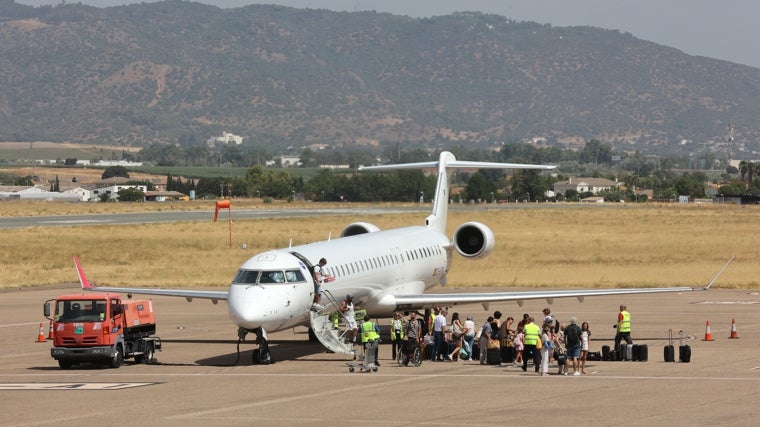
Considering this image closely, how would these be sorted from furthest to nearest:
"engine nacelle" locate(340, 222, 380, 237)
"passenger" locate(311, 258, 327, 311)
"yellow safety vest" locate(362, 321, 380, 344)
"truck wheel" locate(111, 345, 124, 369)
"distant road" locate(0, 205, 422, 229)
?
"distant road" locate(0, 205, 422, 229), "engine nacelle" locate(340, 222, 380, 237), "passenger" locate(311, 258, 327, 311), "truck wheel" locate(111, 345, 124, 369), "yellow safety vest" locate(362, 321, 380, 344)

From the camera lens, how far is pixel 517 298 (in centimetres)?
3806

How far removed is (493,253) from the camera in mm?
→ 75562

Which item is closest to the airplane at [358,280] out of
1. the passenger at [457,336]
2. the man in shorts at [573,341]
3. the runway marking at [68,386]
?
the passenger at [457,336]

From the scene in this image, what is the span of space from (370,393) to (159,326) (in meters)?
18.5

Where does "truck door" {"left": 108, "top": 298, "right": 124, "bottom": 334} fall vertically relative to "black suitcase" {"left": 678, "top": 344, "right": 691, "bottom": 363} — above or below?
above

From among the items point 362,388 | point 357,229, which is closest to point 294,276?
point 362,388

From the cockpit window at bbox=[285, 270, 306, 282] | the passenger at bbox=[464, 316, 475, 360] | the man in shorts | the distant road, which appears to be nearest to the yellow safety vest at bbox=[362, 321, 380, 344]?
the cockpit window at bbox=[285, 270, 306, 282]

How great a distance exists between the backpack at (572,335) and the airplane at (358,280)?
18.7 feet

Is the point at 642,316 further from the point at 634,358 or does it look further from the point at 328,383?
the point at 328,383

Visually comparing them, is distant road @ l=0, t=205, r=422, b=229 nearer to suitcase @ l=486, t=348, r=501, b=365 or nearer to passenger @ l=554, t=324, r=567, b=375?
suitcase @ l=486, t=348, r=501, b=365

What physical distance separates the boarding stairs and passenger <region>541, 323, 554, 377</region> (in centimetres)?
535

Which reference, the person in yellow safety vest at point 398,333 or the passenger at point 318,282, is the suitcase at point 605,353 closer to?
the person in yellow safety vest at point 398,333

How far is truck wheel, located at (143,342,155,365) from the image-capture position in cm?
3450

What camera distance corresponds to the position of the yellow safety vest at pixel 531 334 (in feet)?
103
